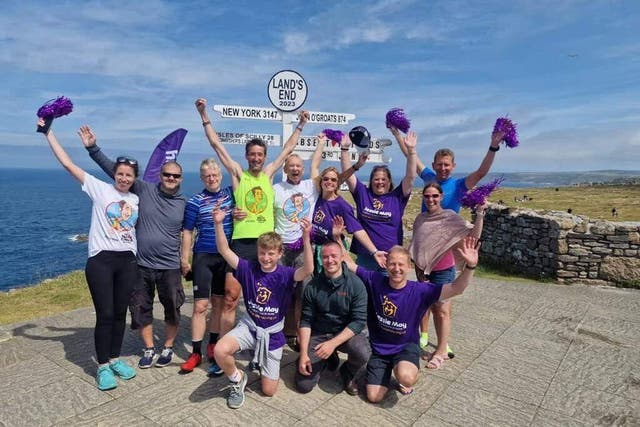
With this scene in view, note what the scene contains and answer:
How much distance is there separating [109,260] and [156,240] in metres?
0.53

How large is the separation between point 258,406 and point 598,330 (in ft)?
18.2

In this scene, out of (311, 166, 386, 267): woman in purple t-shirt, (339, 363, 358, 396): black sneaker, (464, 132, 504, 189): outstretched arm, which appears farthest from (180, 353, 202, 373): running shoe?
(464, 132, 504, 189): outstretched arm

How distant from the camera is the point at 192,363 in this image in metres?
4.71

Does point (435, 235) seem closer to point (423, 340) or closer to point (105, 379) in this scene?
point (423, 340)

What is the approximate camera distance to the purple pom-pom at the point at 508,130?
4.55m

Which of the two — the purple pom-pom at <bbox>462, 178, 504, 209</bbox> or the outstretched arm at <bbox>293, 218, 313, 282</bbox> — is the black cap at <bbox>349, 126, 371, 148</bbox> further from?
the outstretched arm at <bbox>293, 218, 313, 282</bbox>

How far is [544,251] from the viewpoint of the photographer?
10.1m

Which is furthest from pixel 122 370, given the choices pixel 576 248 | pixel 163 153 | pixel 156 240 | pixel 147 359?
pixel 576 248

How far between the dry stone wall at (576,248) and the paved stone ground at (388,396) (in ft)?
11.1

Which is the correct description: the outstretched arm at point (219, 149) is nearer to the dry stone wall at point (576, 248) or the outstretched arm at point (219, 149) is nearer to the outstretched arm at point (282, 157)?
the outstretched arm at point (282, 157)

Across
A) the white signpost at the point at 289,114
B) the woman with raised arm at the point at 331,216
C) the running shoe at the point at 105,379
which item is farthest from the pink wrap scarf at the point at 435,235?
the running shoe at the point at 105,379

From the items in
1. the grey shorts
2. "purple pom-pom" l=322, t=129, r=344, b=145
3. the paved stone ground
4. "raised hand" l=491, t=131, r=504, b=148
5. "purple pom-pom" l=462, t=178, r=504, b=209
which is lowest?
the paved stone ground

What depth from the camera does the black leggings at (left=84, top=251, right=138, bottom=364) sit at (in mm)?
4227

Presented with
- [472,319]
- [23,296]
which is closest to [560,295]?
[472,319]
